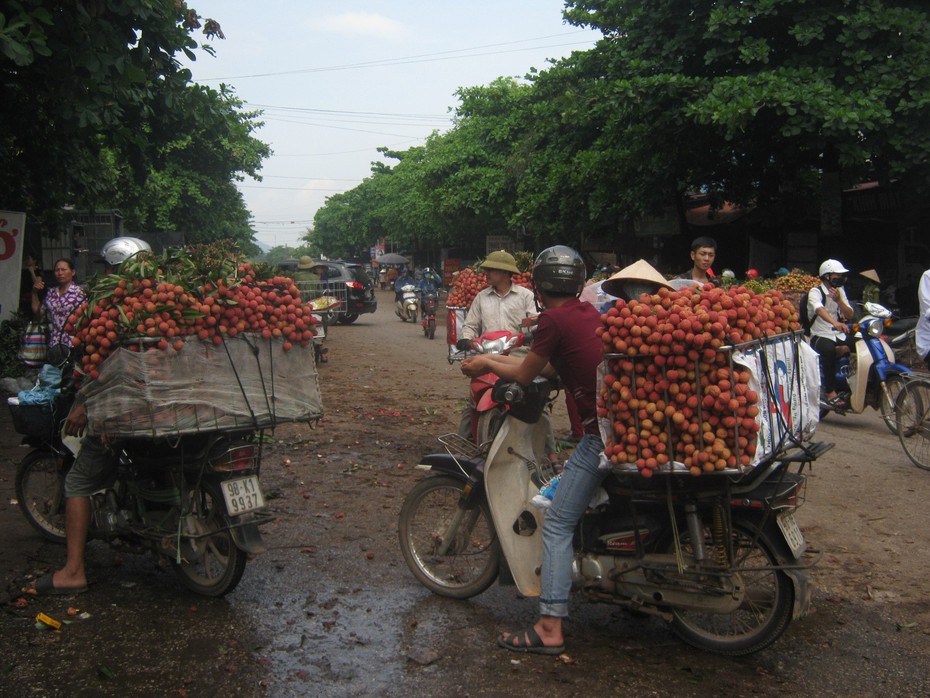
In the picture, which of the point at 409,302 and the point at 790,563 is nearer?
the point at 790,563

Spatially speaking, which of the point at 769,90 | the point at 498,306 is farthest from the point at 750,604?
the point at 769,90

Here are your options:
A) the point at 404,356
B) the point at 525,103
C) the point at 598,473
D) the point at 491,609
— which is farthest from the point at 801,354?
the point at 525,103

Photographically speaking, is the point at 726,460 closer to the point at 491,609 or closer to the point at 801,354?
the point at 801,354

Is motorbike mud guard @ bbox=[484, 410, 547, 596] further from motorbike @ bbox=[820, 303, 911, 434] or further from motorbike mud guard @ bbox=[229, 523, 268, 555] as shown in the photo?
motorbike @ bbox=[820, 303, 911, 434]

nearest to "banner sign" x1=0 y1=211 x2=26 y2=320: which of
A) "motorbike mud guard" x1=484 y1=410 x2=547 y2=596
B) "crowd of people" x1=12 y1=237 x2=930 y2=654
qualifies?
"crowd of people" x1=12 y1=237 x2=930 y2=654

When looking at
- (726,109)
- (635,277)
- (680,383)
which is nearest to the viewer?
(680,383)

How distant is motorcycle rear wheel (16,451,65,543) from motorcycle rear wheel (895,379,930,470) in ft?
21.9

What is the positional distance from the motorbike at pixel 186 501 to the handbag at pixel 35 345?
49 cm

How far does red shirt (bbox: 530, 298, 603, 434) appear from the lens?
398cm

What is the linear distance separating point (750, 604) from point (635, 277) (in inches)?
61.6

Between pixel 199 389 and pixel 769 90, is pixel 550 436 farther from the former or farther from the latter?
pixel 769 90

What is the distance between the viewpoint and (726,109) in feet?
43.3

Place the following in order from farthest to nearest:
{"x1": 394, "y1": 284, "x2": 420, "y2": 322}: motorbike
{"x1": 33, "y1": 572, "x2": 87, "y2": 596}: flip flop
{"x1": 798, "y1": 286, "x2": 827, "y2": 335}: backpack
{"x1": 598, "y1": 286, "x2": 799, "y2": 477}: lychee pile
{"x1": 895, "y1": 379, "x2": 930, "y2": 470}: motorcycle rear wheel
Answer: {"x1": 394, "y1": 284, "x2": 420, "y2": 322}: motorbike
{"x1": 798, "y1": 286, "x2": 827, "y2": 335}: backpack
{"x1": 895, "y1": 379, "x2": 930, "y2": 470}: motorcycle rear wheel
{"x1": 33, "y1": 572, "x2": 87, "y2": 596}: flip flop
{"x1": 598, "y1": 286, "x2": 799, "y2": 477}: lychee pile

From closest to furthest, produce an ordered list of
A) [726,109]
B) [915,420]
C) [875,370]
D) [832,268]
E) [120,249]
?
[120,249], [915,420], [875,370], [832,268], [726,109]
